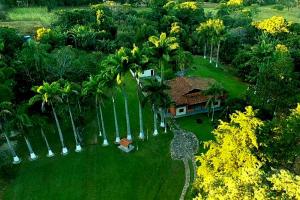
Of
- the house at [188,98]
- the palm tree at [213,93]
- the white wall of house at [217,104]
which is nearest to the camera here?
the palm tree at [213,93]

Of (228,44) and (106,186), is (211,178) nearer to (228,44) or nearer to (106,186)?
(106,186)

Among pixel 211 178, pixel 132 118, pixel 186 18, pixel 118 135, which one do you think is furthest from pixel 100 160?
pixel 186 18

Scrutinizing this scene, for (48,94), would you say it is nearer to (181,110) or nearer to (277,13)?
(181,110)

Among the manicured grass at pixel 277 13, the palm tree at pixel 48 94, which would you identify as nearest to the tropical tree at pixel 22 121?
the palm tree at pixel 48 94

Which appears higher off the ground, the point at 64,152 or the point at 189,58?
the point at 189,58

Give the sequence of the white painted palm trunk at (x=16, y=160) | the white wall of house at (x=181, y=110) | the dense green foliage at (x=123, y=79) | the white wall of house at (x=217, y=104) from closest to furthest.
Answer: the dense green foliage at (x=123, y=79) → the white painted palm trunk at (x=16, y=160) → the white wall of house at (x=181, y=110) → the white wall of house at (x=217, y=104)

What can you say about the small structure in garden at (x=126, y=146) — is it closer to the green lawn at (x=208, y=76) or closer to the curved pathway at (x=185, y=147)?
the curved pathway at (x=185, y=147)

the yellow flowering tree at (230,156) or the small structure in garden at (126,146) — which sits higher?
the yellow flowering tree at (230,156)
